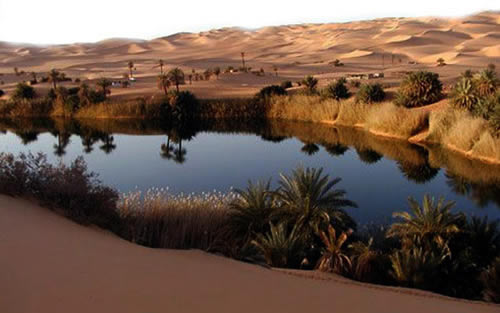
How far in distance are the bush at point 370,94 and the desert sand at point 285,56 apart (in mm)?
10742

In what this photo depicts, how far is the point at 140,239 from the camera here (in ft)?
29.8

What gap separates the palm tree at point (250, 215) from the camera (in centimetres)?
985

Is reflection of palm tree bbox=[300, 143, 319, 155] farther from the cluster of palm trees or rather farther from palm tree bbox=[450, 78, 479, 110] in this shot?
the cluster of palm trees

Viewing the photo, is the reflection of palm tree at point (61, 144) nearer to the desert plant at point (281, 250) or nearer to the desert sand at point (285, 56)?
the desert sand at point (285, 56)

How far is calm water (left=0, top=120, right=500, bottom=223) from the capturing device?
15.1m

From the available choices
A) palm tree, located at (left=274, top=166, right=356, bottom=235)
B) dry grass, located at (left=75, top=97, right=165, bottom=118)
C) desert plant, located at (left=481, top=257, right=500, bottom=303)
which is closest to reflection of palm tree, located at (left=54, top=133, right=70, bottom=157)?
dry grass, located at (left=75, top=97, right=165, bottom=118)

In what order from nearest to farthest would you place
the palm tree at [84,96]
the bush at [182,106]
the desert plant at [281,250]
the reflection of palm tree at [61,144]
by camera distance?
1. the desert plant at [281,250]
2. the reflection of palm tree at [61,144]
3. the bush at [182,106]
4. the palm tree at [84,96]

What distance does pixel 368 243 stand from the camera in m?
Answer: 9.00

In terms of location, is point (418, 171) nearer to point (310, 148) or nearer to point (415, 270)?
point (310, 148)

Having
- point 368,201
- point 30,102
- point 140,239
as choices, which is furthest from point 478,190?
point 30,102

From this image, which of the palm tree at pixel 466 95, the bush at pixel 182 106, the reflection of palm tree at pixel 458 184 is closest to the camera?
the reflection of palm tree at pixel 458 184

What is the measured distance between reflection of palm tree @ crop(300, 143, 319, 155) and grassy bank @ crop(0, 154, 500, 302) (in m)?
11.2

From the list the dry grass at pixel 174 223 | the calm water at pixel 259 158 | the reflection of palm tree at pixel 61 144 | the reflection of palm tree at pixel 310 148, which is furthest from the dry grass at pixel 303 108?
the dry grass at pixel 174 223

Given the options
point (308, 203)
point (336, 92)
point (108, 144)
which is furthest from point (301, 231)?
point (336, 92)
